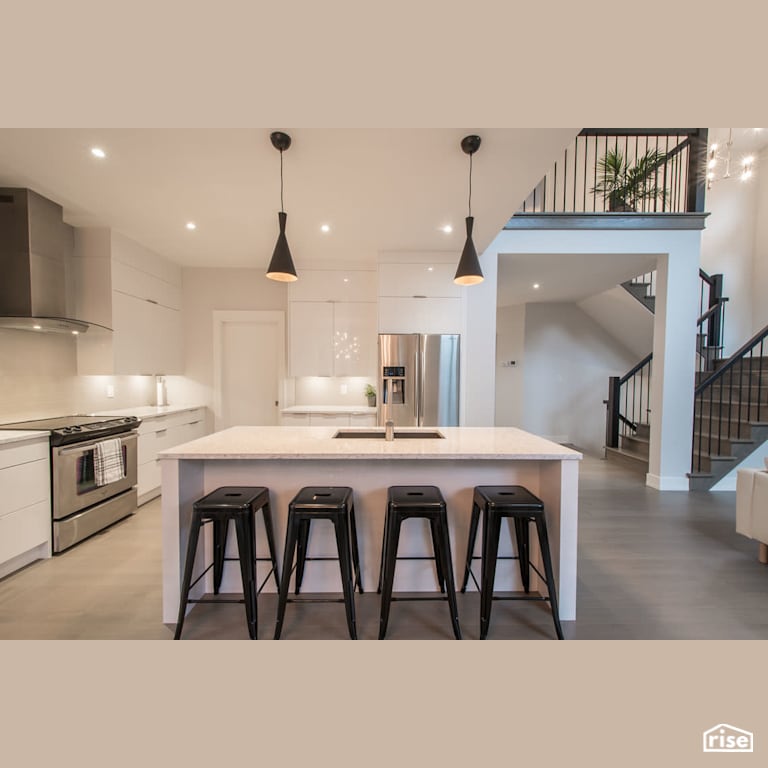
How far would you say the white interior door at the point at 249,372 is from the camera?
4.70 m

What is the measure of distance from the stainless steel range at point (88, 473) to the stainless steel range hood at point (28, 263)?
32.7 inches

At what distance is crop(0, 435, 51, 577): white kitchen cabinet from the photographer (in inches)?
88.7

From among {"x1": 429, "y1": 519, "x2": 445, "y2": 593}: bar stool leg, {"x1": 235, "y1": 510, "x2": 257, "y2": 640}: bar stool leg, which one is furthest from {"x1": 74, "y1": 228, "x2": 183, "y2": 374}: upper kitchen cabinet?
{"x1": 429, "y1": 519, "x2": 445, "y2": 593}: bar stool leg

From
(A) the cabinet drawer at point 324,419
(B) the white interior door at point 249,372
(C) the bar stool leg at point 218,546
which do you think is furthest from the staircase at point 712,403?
(B) the white interior door at point 249,372

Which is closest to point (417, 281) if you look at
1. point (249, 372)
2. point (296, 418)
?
point (296, 418)

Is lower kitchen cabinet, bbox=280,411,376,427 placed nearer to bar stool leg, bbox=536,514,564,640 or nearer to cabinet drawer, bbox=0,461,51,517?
cabinet drawer, bbox=0,461,51,517

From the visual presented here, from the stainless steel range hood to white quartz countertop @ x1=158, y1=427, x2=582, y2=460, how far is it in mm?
1949

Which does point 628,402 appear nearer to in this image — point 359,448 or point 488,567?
point 488,567

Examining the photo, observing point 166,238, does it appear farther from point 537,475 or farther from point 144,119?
point 537,475

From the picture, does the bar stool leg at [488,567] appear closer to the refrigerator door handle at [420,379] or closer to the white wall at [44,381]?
the refrigerator door handle at [420,379]

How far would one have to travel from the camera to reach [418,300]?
3.97m

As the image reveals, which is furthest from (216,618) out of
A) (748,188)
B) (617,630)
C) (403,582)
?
(748,188)

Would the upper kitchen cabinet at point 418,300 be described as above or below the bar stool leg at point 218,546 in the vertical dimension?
above
